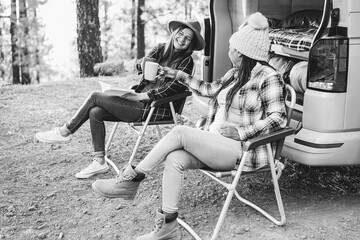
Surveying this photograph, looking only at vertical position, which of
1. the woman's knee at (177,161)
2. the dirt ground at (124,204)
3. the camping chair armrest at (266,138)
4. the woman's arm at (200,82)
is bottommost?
the dirt ground at (124,204)

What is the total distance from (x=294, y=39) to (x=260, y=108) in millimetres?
1299

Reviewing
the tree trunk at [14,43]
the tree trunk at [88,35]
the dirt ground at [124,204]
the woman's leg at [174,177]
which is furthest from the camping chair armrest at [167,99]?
the tree trunk at [14,43]

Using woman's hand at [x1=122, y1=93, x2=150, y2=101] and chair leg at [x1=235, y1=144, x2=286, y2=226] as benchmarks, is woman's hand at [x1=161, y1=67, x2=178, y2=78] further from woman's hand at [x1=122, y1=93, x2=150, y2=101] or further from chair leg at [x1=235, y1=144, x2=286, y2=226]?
chair leg at [x1=235, y1=144, x2=286, y2=226]

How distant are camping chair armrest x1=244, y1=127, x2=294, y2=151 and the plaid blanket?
3.97 ft

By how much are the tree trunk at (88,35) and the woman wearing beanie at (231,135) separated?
6.90 metres

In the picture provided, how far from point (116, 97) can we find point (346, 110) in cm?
189

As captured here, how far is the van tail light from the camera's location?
10.2ft

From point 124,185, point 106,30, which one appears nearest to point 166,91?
point 124,185

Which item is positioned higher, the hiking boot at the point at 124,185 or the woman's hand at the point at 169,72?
the woman's hand at the point at 169,72

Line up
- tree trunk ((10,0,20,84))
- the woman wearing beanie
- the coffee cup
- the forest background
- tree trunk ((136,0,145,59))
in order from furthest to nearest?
tree trunk ((10,0,20,84)) → tree trunk ((136,0,145,59)) → the forest background → the coffee cup → the woman wearing beanie

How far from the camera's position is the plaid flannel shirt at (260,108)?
2.98 metres

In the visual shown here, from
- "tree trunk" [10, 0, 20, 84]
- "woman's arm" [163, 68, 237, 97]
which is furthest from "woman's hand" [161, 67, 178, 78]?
"tree trunk" [10, 0, 20, 84]

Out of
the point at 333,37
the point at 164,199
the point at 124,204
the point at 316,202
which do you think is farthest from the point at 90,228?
the point at 333,37

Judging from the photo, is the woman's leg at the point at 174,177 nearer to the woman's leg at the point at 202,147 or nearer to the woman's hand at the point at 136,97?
the woman's leg at the point at 202,147
